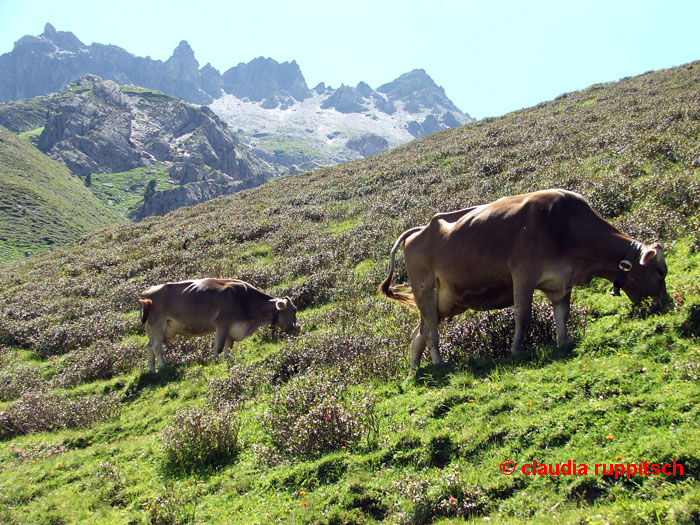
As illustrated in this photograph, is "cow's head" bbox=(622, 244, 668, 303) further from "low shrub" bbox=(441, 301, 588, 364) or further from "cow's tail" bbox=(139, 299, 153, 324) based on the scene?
"cow's tail" bbox=(139, 299, 153, 324)

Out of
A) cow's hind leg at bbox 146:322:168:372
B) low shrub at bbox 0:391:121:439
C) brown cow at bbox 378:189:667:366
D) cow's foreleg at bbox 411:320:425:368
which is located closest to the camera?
brown cow at bbox 378:189:667:366

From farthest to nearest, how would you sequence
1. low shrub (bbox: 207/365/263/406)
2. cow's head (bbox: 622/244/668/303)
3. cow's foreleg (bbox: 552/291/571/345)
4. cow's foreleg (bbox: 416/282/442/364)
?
low shrub (bbox: 207/365/263/406) < cow's foreleg (bbox: 416/282/442/364) < cow's foreleg (bbox: 552/291/571/345) < cow's head (bbox: 622/244/668/303)

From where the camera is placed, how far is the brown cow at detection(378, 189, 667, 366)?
21.9 feet

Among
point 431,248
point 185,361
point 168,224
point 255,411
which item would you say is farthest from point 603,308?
point 168,224

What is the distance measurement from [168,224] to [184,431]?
30834mm

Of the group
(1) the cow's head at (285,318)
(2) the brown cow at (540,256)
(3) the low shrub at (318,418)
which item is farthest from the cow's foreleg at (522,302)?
(1) the cow's head at (285,318)

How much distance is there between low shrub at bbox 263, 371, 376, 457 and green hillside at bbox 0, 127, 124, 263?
92.7m

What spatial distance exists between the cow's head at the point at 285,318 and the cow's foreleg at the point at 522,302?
732cm

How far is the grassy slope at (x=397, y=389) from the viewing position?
442 centimetres

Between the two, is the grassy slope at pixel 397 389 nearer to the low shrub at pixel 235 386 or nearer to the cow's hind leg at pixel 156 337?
the low shrub at pixel 235 386

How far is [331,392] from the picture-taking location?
24.0 ft

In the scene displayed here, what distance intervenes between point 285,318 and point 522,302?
7.83 m

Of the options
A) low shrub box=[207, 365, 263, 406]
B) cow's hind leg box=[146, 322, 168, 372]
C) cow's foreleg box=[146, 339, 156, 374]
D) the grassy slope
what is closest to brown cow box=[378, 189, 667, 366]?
the grassy slope

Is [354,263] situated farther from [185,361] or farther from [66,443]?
[66,443]
